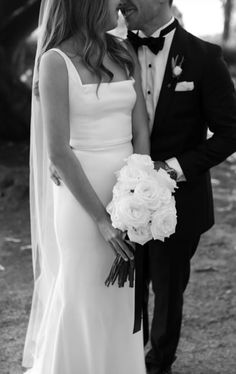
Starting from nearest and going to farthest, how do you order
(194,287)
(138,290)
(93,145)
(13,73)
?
(93,145) < (138,290) < (194,287) < (13,73)

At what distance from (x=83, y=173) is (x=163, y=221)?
44 centimetres

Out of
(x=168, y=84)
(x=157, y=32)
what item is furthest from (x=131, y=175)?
(x=157, y=32)

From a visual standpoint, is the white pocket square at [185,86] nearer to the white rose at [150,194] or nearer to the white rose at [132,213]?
the white rose at [150,194]

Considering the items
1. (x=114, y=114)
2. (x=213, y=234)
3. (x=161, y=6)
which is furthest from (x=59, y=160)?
(x=213, y=234)

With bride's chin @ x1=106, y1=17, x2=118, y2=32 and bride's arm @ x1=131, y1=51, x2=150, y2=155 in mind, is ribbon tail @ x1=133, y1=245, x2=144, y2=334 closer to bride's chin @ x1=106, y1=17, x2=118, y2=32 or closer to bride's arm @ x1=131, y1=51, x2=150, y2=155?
bride's arm @ x1=131, y1=51, x2=150, y2=155

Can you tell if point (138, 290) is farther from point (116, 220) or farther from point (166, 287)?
point (116, 220)

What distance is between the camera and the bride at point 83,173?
284cm

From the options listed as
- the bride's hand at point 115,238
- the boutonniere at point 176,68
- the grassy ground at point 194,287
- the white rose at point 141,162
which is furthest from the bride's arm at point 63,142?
the grassy ground at point 194,287

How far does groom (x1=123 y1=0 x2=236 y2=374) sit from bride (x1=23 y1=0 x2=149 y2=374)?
0.12 meters

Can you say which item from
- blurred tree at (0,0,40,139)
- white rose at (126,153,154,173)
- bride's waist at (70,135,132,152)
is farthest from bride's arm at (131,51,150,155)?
blurred tree at (0,0,40,139)

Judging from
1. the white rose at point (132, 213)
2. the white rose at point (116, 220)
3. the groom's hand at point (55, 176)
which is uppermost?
the white rose at point (132, 213)

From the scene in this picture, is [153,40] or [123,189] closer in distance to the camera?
[123,189]

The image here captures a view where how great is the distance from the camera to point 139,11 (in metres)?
3.11

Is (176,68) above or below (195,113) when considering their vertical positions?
above
